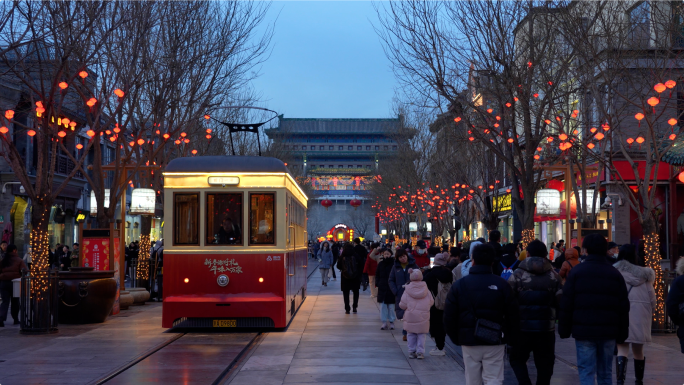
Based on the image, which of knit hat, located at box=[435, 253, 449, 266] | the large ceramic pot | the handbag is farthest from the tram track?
the handbag

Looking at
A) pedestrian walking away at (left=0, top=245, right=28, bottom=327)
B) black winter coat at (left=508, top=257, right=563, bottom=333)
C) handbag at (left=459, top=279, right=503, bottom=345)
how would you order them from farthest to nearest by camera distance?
pedestrian walking away at (left=0, top=245, right=28, bottom=327), black winter coat at (left=508, top=257, right=563, bottom=333), handbag at (left=459, top=279, right=503, bottom=345)

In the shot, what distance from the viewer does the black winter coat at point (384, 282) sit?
15.7 m

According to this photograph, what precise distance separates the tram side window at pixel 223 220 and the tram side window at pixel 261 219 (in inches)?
8.4

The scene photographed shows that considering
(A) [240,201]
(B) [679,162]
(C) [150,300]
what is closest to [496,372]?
(A) [240,201]

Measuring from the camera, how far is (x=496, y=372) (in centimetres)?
693

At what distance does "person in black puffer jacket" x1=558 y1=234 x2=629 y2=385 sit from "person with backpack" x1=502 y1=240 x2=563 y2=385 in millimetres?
550

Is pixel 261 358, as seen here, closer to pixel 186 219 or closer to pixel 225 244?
pixel 225 244

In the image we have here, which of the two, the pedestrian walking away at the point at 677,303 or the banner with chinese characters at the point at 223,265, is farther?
the banner with chinese characters at the point at 223,265

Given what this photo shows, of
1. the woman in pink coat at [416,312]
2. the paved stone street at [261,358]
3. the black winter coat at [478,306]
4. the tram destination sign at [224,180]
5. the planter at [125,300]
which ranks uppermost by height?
the tram destination sign at [224,180]

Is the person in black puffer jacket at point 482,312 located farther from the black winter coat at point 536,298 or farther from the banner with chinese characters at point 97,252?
the banner with chinese characters at point 97,252

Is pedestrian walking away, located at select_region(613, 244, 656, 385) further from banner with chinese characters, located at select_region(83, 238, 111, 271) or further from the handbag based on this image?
banner with chinese characters, located at select_region(83, 238, 111, 271)

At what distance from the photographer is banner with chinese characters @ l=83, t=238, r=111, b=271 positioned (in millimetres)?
18703

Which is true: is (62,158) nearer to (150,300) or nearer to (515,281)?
(150,300)

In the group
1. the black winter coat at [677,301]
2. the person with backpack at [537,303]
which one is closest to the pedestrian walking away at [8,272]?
the person with backpack at [537,303]
